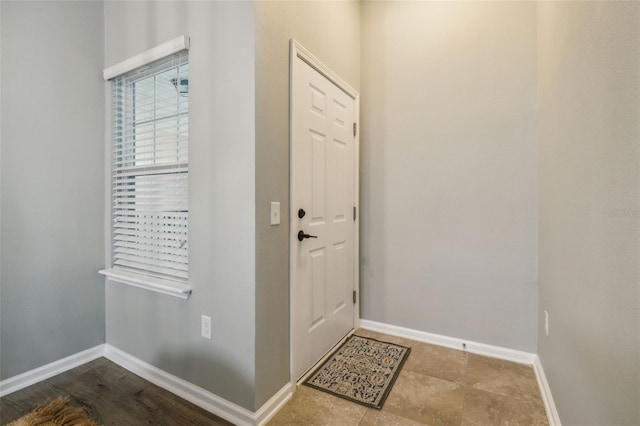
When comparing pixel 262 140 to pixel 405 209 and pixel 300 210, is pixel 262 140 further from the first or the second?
pixel 405 209

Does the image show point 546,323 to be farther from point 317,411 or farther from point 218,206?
point 218,206

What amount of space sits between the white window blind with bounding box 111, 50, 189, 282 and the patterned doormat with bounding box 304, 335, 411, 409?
1.10 meters

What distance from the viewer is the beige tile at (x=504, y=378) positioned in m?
1.82

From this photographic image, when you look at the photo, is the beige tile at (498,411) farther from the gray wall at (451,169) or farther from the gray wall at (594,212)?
the gray wall at (451,169)

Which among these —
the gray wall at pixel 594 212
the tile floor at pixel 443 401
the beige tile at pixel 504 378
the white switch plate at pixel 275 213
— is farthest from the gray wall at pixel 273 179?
the gray wall at pixel 594 212

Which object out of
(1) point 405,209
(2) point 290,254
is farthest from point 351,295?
(2) point 290,254

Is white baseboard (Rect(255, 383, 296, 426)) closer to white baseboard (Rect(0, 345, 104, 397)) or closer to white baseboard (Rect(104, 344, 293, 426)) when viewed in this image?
white baseboard (Rect(104, 344, 293, 426))

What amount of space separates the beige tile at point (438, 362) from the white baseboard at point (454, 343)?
0.05 meters

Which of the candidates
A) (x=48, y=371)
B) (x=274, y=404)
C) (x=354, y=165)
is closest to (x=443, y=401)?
(x=274, y=404)

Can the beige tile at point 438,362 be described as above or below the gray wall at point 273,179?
below

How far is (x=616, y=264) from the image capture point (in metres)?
0.90

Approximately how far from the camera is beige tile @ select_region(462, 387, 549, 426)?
62.4 inches

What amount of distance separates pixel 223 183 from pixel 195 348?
0.98 meters

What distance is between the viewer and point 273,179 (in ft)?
5.46
